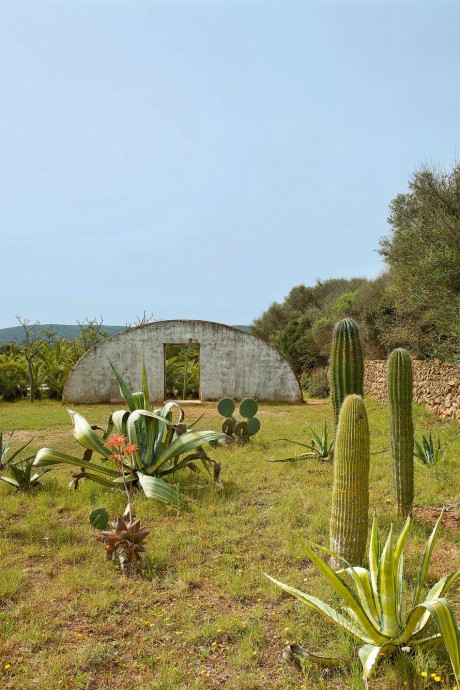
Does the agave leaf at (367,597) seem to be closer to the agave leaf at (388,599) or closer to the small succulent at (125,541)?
the agave leaf at (388,599)

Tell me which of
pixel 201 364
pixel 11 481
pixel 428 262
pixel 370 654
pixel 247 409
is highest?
pixel 428 262

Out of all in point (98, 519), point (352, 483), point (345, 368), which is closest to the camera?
point (352, 483)

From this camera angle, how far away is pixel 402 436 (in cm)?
462

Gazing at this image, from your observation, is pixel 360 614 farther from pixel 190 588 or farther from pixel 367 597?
pixel 190 588

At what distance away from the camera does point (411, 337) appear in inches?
546

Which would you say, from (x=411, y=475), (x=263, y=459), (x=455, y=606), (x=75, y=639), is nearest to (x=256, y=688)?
(x=75, y=639)

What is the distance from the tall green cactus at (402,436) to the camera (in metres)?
4.61

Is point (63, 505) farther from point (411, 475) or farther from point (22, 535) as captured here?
point (411, 475)

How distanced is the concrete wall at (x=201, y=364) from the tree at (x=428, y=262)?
468 centimetres

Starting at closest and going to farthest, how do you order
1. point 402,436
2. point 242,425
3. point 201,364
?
point 402,436 → point 242,425 → point 201,364

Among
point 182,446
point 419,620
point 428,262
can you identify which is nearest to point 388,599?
point 419,620

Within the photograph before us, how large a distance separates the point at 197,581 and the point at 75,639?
0.95 meters

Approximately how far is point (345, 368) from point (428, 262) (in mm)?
7465

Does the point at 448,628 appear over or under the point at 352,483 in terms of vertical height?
under
